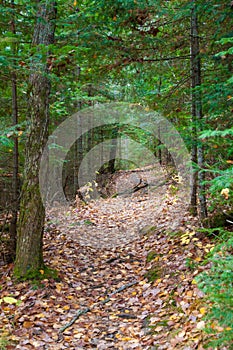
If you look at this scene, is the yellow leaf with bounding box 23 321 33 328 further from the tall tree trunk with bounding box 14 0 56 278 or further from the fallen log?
the tall tree trunk with bounding box 14 0 56 278

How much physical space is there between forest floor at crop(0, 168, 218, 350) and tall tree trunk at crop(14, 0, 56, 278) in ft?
1.72

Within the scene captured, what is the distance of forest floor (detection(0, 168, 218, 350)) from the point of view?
4.16 m

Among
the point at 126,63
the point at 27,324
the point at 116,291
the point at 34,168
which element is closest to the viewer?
the point at 27,324

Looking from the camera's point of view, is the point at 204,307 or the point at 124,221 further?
the point at 124,221

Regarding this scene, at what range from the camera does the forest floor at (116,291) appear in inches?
164

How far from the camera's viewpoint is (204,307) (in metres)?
4.02

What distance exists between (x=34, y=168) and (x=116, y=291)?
2.88 metres

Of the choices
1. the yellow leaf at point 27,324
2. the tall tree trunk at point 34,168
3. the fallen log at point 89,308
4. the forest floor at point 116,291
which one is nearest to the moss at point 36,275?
the tall tree trunk at point 34,168

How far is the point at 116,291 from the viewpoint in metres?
5.68

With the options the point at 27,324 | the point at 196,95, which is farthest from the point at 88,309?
the point at 196,95

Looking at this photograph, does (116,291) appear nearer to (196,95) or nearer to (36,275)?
(36,275)

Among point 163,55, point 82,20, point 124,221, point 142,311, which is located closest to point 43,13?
point 82,20

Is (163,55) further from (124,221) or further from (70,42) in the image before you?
(124,221)

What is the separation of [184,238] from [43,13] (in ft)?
17.4
